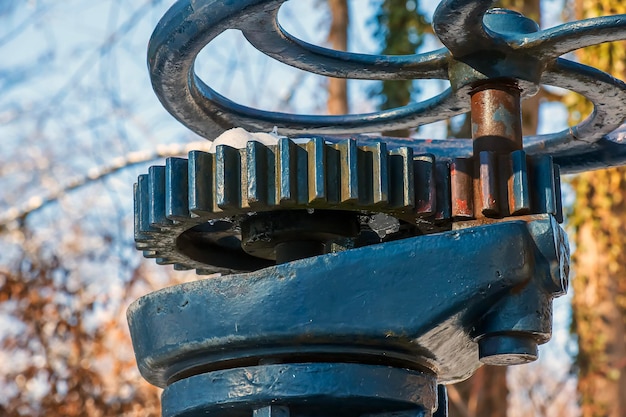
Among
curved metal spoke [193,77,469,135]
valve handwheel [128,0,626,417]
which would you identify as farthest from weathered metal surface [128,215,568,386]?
curved metal spoke [193,77,469,135]

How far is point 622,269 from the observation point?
671 centimetres

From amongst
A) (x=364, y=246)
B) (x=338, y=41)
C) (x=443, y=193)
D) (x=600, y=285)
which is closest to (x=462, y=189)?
(x=443, y=193)

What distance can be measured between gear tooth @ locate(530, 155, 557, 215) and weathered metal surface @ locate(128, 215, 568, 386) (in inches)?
1.1

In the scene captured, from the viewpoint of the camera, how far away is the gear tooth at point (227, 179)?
3.81 feet

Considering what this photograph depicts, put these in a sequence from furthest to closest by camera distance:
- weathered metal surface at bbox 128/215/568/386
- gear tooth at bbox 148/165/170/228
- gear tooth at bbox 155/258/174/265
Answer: gear tooth at bbox 155/258/174/265 < gear tooth at bbox 148/165/170/228 < weathered metal surface at bbox 128/215/568/386

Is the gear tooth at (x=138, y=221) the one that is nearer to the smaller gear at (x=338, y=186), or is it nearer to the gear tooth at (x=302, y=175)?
the smaller gear at (x=338, y=186)

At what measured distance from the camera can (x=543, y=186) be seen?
118cm

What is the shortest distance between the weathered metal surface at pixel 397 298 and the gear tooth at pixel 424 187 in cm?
7

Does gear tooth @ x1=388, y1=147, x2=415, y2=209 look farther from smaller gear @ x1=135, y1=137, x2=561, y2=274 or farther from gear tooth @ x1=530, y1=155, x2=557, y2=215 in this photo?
gear tooth @ x1=530, y1=155, x2=557, y2=215

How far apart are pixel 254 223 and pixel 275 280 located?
153 millimetres

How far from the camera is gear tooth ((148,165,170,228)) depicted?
1.23 m

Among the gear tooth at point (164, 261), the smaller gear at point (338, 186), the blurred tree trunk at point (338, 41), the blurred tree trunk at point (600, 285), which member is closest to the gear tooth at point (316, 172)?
the smaller gear at point (338, 186)

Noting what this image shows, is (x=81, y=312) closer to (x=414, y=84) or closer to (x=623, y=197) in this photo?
(x=414, y=84)

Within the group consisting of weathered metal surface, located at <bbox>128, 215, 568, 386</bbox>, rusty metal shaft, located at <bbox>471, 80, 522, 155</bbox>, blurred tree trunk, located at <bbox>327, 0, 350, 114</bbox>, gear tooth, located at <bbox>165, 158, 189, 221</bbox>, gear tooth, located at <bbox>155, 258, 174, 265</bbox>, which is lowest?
weathered metal surface, located at <bbox>128, 215, 568, 386</bbox>
